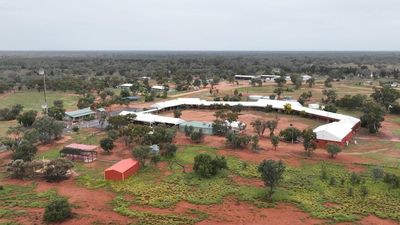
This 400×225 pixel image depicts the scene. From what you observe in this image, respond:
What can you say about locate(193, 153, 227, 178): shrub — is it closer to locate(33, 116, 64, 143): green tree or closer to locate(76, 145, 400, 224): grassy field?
locate(76, 145, 400, 224): grassy field

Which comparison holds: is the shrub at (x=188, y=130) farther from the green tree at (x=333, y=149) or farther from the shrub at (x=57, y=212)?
the shrub at (x=57, y=212)

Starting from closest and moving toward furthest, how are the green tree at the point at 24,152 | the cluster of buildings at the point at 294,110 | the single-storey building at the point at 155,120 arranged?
the green tree at the point at 24,152, the cluster of buildings at the point at 294,110, the single-storey building at the point at 155,120

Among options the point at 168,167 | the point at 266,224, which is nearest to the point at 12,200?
the point at 168,167

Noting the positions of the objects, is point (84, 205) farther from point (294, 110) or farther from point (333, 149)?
point (294, 110)

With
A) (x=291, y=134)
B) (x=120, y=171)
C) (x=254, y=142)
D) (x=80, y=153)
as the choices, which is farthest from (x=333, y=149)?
(x=80, y=153)

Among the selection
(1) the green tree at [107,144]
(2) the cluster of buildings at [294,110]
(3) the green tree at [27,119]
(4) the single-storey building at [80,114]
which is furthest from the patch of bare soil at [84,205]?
(4) the single-storey building at [80,114]

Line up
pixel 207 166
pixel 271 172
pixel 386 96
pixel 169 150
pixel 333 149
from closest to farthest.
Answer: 1. pixel 271 172
2. pixel 207 166
3. pixel 333 149
4. pixel 169 150
5. pixel 386 96

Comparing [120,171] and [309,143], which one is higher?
[309,143]

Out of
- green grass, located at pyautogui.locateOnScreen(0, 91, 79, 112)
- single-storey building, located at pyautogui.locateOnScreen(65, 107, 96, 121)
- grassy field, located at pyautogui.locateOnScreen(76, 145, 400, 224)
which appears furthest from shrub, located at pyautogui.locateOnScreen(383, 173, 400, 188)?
green grass, located at pyautogui.locateOnScreen(0, 91, 79, 112)
